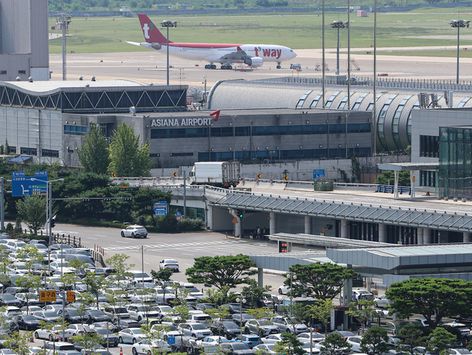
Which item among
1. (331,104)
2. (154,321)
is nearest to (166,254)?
(154,321)

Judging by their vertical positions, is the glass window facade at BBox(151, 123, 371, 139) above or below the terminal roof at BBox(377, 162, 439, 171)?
above

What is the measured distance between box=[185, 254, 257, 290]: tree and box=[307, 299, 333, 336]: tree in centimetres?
904

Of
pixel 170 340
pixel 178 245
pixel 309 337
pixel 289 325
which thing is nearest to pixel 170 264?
pixel 178 245

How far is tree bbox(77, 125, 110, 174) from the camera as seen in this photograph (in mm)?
147000

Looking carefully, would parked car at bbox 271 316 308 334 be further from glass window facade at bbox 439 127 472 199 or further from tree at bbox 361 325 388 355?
glass window facade at bbox 439 127 472 199

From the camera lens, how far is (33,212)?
119m

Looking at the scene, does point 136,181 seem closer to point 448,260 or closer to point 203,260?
point 203,260

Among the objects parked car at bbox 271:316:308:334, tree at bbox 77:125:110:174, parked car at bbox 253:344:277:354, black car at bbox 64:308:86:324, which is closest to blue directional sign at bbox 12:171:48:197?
tree at bbox 77:125:110:174

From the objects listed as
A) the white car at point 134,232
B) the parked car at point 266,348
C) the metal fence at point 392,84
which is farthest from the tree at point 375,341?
the metal fence at point 392,84

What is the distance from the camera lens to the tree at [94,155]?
147 meters

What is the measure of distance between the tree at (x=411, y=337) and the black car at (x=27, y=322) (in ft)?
62.4

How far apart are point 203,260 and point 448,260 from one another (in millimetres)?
13820

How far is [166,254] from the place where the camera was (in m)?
112

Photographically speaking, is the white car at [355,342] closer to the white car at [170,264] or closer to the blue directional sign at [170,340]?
the blue directional sign at [170,340]
